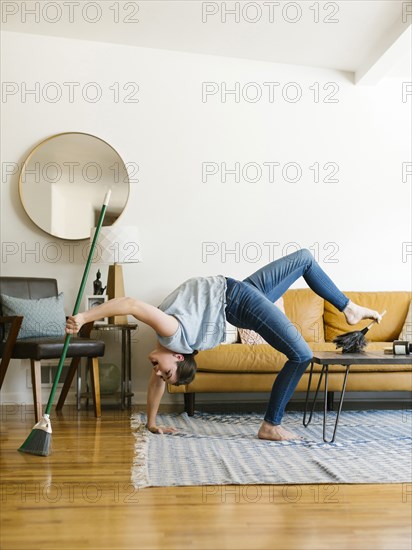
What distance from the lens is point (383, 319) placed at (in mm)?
5539

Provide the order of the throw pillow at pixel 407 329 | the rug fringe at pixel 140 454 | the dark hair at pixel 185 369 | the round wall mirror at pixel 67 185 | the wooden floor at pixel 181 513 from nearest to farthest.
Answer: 1. the wooden floor at pixel 181 513
2. the rug fringe at pixel 140 454
3. the dark hair at pixel 185 369
4. the throw pillow at pixel 407 329
5. the round wall mirror at pixel 67 185

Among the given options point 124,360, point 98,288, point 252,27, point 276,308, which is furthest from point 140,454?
point 252,27

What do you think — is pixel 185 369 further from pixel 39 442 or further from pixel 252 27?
pixel 252 27

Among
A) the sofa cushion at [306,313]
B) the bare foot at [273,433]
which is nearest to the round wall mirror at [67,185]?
the sofa cushion at [306,313]

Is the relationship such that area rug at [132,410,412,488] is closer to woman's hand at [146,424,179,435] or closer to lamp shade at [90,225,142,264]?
woman's hand at [146,424,179,435]

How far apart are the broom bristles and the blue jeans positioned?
1029mm

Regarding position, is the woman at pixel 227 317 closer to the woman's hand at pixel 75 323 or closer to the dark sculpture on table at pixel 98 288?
the woman's hand at pixel 75 323

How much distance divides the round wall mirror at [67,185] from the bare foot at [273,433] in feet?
7.60

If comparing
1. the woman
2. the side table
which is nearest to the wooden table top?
the woman

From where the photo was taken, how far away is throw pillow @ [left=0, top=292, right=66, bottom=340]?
4.94 m

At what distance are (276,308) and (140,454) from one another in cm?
99

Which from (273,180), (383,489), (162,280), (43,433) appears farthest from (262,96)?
(383,489)

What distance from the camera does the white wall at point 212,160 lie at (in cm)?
563

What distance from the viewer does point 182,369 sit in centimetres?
365
